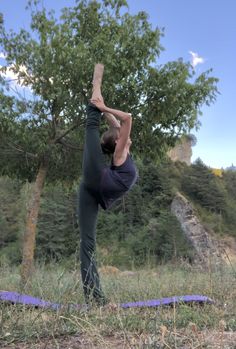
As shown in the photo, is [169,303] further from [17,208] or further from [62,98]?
[17,208]

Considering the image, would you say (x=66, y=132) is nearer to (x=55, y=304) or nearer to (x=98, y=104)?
(x=98, y=104)

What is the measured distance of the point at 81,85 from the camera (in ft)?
25.3

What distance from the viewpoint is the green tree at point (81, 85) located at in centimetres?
784

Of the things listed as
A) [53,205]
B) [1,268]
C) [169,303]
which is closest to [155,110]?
[1,268]

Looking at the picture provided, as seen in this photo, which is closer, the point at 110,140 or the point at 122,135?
the point at 122,135

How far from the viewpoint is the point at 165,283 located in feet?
15.4

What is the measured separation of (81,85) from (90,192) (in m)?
4.33

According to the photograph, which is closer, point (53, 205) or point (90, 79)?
point (90, 79)

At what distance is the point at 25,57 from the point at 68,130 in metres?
1.69

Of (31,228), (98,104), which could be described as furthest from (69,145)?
(98,104)

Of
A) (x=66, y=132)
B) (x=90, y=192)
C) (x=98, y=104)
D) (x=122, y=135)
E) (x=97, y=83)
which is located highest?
(x=66, y=132)

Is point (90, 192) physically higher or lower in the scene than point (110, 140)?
lower

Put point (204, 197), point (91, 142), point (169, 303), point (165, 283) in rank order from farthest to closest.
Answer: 1. point (204, 197)
2. point (165, 283)
3. point (91, 142)
4. point (169, 303)

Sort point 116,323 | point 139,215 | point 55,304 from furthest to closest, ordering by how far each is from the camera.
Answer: point 139,215
point 55,304
point 116,323
